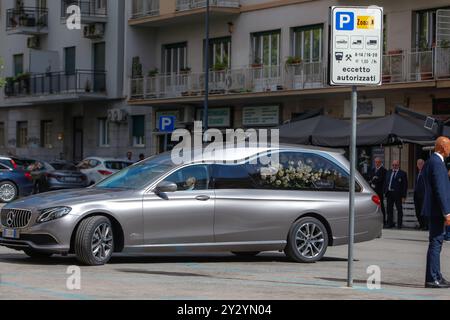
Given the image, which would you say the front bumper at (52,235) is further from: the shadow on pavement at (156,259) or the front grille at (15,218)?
the shadow on pavement at (156,259)

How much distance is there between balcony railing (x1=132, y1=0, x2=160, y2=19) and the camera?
139 feet

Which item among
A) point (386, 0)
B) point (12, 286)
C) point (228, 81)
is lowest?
point (12, 286)

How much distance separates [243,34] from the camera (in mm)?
39406

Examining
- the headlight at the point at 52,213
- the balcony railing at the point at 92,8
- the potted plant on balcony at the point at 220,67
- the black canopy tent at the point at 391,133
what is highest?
the balcony railing at the point at 92,8

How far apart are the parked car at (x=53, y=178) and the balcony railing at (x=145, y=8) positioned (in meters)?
10.3

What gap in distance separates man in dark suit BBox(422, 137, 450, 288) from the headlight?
15.5 ft

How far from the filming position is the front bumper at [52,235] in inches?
515

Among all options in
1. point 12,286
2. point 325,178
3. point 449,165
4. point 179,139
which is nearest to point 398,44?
point 449,165

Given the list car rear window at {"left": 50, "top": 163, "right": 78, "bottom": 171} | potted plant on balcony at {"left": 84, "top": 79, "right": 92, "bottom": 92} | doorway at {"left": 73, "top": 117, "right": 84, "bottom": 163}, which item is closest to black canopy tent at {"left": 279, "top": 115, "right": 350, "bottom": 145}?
car rear window at {"left": 50, "top": 163, "right": 78, "bottom": 171}

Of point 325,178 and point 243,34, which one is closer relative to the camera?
point 325,178

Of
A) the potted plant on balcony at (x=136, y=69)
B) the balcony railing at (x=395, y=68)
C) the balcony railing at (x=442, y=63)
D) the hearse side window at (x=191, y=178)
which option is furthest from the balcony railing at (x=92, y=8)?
the hearse side window at (x=191, y=178)

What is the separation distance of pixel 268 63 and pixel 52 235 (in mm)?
25909
